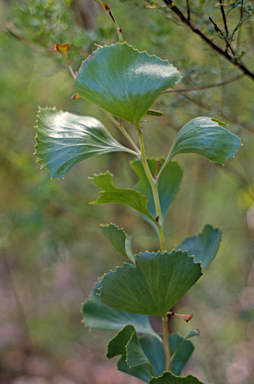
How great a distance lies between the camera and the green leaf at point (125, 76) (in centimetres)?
34

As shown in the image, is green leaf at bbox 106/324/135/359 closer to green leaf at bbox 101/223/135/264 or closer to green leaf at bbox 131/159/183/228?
green leaf at bbox 101/223/135/264

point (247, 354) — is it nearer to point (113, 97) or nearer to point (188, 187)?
point (188, 187)

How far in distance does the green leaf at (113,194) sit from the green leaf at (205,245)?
144mm

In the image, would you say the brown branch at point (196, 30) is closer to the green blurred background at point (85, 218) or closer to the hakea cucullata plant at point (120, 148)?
the hakea cucullata plant at point (120, 148)

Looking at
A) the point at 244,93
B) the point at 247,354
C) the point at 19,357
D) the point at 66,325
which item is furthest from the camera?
the point at 66,325

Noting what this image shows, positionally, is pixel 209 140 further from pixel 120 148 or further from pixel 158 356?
pixel 158 356

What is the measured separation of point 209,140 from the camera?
0.36m

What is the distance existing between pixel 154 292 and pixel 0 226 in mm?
1083

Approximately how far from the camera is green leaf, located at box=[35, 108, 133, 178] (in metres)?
0.38

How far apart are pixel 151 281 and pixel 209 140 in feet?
0.57

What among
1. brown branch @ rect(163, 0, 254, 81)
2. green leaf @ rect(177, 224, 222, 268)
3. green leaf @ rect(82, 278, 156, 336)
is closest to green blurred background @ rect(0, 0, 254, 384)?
brown branch @ rect(163, 0, 254, 81)

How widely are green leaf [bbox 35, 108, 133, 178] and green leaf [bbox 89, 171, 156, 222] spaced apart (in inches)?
1.9

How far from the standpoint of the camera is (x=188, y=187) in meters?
2.16

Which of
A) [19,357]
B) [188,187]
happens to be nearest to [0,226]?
[19,357]
